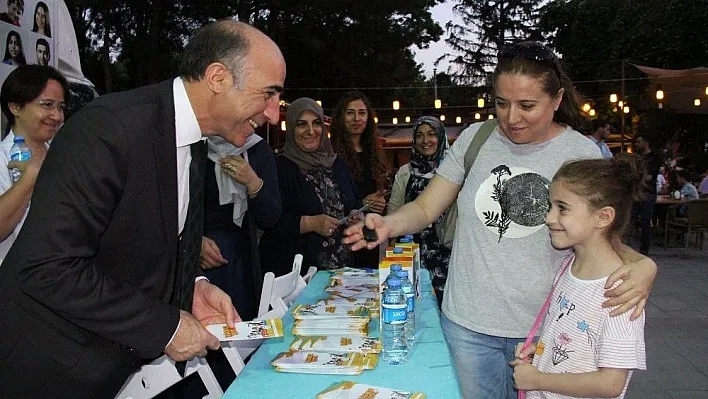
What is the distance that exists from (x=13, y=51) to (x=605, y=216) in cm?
308

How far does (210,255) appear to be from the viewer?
118 inches

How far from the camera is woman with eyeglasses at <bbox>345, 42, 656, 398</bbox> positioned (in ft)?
6.82

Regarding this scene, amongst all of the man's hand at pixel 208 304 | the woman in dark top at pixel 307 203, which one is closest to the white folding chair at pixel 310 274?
the woman in dark top at pixel 307 203

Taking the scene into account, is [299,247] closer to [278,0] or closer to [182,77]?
[182,77]

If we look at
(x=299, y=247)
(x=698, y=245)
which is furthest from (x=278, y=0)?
(x=299, y=247)

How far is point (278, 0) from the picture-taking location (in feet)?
60.5

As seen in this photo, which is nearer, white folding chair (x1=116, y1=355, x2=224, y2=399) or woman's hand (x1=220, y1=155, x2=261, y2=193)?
white folding chair (x1=116, y1=355, x2=224, y2=399)

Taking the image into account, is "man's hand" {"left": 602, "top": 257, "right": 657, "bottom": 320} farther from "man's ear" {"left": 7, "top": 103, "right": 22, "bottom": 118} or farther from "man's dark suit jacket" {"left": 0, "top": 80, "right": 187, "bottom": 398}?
"man's ear" {"left": 7, "top": 103, "right": 22, "bottom": 118}

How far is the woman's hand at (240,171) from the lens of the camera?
3.08 m

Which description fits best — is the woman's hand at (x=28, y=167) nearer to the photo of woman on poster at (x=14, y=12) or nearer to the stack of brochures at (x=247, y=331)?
the stack of brochures at (x=247, y=331)

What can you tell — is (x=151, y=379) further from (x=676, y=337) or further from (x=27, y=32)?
(x=676, y=337)

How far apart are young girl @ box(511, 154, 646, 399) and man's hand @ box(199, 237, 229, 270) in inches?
62.8

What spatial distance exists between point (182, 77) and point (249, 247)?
1677 millimetres

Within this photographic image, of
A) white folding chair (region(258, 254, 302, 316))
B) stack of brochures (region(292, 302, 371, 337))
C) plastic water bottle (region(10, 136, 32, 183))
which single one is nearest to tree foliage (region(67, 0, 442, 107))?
plastic water bottle (region(10, 136, 32, 183))
